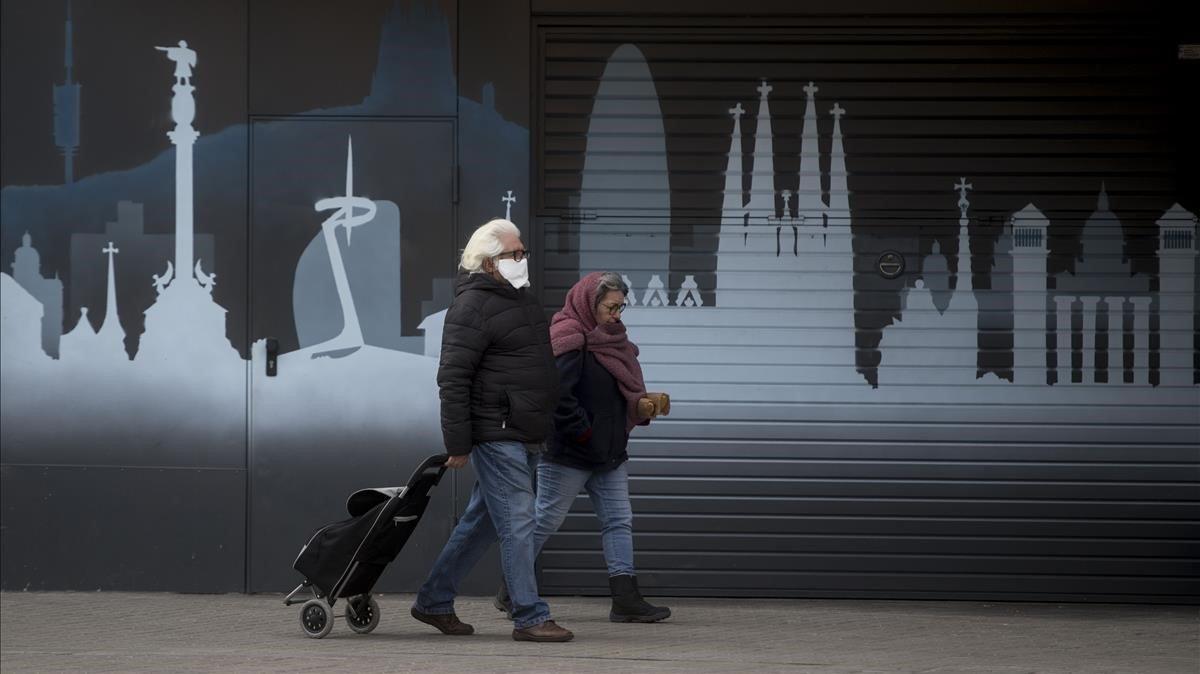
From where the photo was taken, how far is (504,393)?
7.34 meters

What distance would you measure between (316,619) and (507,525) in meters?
1.13

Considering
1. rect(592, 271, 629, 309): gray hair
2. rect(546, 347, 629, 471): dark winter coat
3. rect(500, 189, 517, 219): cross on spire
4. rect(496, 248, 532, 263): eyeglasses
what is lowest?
rect(546, 347, 629, 471): dark winter coat

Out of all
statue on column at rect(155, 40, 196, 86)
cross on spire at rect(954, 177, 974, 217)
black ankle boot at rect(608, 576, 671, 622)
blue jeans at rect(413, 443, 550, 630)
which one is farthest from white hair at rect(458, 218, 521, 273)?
cross on spire at rect(954, 177, 974, 217)

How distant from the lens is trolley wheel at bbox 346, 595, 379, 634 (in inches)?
308

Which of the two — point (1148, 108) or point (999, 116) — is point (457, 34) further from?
point (1148, 108)

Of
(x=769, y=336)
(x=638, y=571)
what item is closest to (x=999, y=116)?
(x=769, y=336)

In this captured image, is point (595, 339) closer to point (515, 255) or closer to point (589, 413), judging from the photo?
point (589, 413)

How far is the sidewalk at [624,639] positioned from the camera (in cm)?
711

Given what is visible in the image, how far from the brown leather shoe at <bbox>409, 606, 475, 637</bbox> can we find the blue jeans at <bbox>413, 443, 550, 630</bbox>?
151mm

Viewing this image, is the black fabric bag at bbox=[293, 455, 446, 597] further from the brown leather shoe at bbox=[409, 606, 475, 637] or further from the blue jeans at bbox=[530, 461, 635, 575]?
the blue jeans at bbox=[530, 461, 635, 575]

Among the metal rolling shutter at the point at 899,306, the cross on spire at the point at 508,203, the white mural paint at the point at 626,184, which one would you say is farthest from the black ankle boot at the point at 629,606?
the cross on spire at the point at 508,203

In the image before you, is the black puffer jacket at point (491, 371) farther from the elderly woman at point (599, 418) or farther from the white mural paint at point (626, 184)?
the white mural paint at point (626, 184)

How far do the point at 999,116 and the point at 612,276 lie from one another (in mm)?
2872

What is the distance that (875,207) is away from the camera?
9.45 meters
